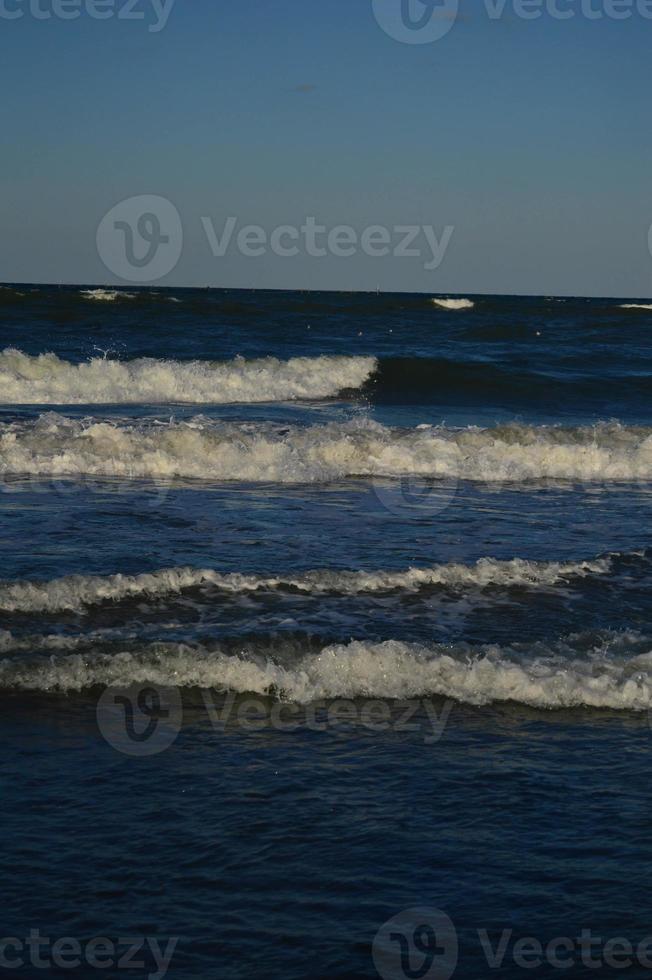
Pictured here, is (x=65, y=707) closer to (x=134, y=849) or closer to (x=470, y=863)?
(x=134, y=849)

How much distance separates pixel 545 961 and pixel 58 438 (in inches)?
477

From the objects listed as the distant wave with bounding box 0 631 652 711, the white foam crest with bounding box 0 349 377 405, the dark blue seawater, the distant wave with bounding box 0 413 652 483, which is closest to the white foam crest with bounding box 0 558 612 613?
the dark blue seawater

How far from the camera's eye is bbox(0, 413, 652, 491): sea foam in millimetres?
13766

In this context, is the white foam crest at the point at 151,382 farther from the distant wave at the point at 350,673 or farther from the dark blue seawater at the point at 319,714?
the distant wave at the point at 350,673

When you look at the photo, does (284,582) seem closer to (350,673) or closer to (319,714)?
(350,673)

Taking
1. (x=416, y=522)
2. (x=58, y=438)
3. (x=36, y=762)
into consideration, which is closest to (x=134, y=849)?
(x=36, y=762)

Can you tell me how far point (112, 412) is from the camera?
771 inches

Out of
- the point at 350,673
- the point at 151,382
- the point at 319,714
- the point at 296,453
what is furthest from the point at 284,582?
the point at 151,382

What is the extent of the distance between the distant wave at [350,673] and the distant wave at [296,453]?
7.31m

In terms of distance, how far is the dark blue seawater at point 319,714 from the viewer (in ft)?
12.2

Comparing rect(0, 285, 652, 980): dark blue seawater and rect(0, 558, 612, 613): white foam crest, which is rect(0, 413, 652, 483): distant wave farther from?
rect(0, 558, 612, 613): white foam crest

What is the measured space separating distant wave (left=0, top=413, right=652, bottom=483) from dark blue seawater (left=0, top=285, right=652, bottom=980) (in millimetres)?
100

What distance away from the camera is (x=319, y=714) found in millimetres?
5711

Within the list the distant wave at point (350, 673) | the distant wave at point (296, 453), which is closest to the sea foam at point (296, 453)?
the distant wave at point (296, 453)
